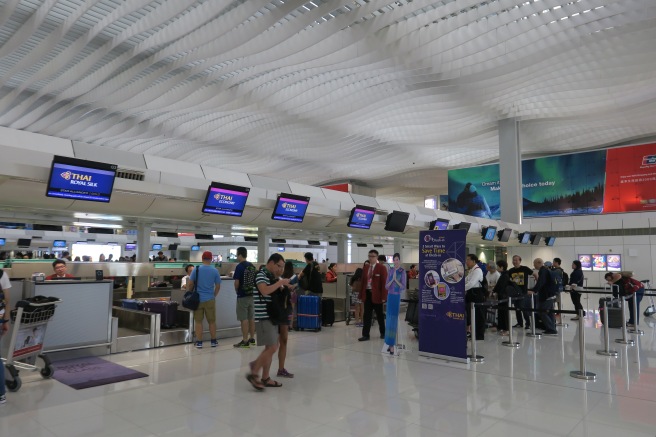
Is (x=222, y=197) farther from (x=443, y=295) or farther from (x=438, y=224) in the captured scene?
(x=438, y=224)

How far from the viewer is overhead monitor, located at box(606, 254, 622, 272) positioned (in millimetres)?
19438

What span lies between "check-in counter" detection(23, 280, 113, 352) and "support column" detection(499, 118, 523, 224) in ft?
51.5

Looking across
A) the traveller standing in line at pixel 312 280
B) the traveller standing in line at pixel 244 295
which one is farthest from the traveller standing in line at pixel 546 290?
the traveller standing in line at pixel 244 295

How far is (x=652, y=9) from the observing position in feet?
31.9

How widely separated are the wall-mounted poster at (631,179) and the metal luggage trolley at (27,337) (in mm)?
21170

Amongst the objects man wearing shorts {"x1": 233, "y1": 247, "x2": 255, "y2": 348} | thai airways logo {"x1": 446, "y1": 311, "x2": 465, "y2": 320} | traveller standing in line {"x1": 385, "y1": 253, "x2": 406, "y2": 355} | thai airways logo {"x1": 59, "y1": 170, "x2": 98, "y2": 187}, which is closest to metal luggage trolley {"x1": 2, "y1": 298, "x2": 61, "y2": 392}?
thai airways logo {"x1": 59, "y1": 170, "x2": 98, "y2": 187}

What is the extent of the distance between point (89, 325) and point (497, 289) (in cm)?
778

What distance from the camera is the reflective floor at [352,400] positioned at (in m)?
4.11

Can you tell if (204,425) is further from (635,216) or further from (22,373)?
(635,216)

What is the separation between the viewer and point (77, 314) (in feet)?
22.3

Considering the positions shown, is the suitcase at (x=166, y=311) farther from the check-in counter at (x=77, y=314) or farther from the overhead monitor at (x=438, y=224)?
the overhead monitor at (x=438, y=224)

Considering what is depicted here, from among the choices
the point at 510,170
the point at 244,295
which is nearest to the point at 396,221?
the point at 244,295

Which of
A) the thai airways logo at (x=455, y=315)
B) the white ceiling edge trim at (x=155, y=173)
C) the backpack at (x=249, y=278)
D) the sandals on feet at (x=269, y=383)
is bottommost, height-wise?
the sandals on feet at (x=269, y=383)

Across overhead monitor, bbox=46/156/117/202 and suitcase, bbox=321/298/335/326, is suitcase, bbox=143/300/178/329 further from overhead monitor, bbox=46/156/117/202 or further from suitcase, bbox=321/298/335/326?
suitcase, bbox=321/298/335/326
